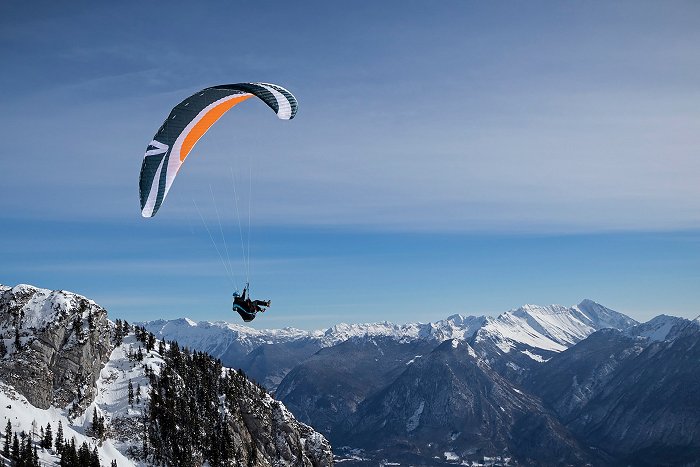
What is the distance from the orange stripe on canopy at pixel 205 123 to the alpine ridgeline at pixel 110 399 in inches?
2734

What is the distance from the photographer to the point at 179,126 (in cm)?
5594

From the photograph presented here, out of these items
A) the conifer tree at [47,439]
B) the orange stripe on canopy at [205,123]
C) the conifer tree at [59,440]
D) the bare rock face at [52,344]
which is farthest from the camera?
the bare rock face at [52,344]

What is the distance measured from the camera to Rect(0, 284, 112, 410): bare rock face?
129875 millimetres

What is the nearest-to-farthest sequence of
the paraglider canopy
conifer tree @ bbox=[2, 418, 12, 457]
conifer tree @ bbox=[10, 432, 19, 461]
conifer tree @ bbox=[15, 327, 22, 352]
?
the paraglider canopy
conifer tree @ bbox=[10, 432, 19, 461]
conifer tree @ bbox=[2, 418, 12, 457]
conifer tree @ bbox=[15, 327, 22, 352]

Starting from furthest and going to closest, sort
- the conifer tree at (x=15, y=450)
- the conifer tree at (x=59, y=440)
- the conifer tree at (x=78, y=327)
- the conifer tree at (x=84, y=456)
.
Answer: the conifer tree at (x=78, y=327)
the conifer tree at (x=59, y=440)
the conifer tree at (x=84, y=456)
the conifer tree at (x=15, y=450)

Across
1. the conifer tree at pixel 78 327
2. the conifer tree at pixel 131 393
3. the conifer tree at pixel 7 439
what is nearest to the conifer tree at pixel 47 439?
the conifer tree at pixel 7 439

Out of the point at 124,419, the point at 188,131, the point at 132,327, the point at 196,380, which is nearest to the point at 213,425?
the point at 196,380

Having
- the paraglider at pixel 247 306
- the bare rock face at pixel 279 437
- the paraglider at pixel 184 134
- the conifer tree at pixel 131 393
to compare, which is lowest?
the bare rock face at pixel 279 437

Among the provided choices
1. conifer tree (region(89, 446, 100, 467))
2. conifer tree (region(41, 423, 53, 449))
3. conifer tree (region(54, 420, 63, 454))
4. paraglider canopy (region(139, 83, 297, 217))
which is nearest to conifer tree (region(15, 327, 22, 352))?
conifer tree (region(54, 420, 63, 454))

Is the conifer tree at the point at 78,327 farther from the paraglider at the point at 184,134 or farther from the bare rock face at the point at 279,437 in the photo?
the paraglider at the point at 184,134

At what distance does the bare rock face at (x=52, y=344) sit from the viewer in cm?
12988

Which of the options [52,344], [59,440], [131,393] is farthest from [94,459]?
[52,344]

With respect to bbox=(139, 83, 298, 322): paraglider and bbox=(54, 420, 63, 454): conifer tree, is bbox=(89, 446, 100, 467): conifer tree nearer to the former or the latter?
bbox=(54, 420, 63, 454): conifer tree

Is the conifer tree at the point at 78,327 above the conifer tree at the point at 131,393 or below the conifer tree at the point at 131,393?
above
